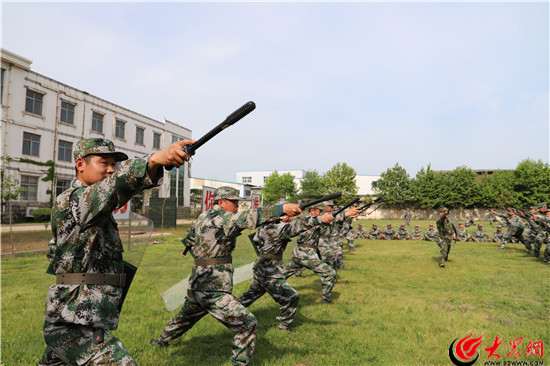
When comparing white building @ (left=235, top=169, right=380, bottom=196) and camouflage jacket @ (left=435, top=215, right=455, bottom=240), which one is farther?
white building @ (left=235, top=169, right=380, bottom=196)

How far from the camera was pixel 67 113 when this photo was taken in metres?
28.2

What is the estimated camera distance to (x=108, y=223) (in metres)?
2.68

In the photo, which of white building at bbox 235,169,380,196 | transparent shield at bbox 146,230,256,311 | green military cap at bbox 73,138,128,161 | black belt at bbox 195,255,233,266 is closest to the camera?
green military cap at bbox 73,138,128,161

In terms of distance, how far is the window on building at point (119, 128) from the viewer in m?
32.8

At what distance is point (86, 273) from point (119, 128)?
34.4 meters

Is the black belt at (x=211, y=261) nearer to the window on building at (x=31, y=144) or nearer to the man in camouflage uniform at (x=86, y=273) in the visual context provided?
the man in camouflage uniform at (x=86, y=273)

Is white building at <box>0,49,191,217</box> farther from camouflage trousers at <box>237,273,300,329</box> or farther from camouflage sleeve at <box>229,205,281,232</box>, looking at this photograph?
camouflage sleeve at <box>229,205,281,232</box>

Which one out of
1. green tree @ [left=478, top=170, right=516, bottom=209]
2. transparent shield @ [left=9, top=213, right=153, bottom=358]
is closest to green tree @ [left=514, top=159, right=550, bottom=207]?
green tree @ [left=478, top=170, right=516, bottom=209]

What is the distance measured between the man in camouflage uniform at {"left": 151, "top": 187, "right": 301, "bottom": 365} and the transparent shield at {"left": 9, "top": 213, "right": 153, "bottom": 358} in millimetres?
815

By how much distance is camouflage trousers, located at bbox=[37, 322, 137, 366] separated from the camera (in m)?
2.38

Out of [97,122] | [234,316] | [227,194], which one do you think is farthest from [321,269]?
[97,122]

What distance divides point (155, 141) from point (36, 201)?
14489 mm

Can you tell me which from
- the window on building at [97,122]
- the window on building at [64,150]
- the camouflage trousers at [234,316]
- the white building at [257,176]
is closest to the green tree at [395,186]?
the white building at [257,176]

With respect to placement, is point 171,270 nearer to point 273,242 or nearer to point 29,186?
point 273,242
